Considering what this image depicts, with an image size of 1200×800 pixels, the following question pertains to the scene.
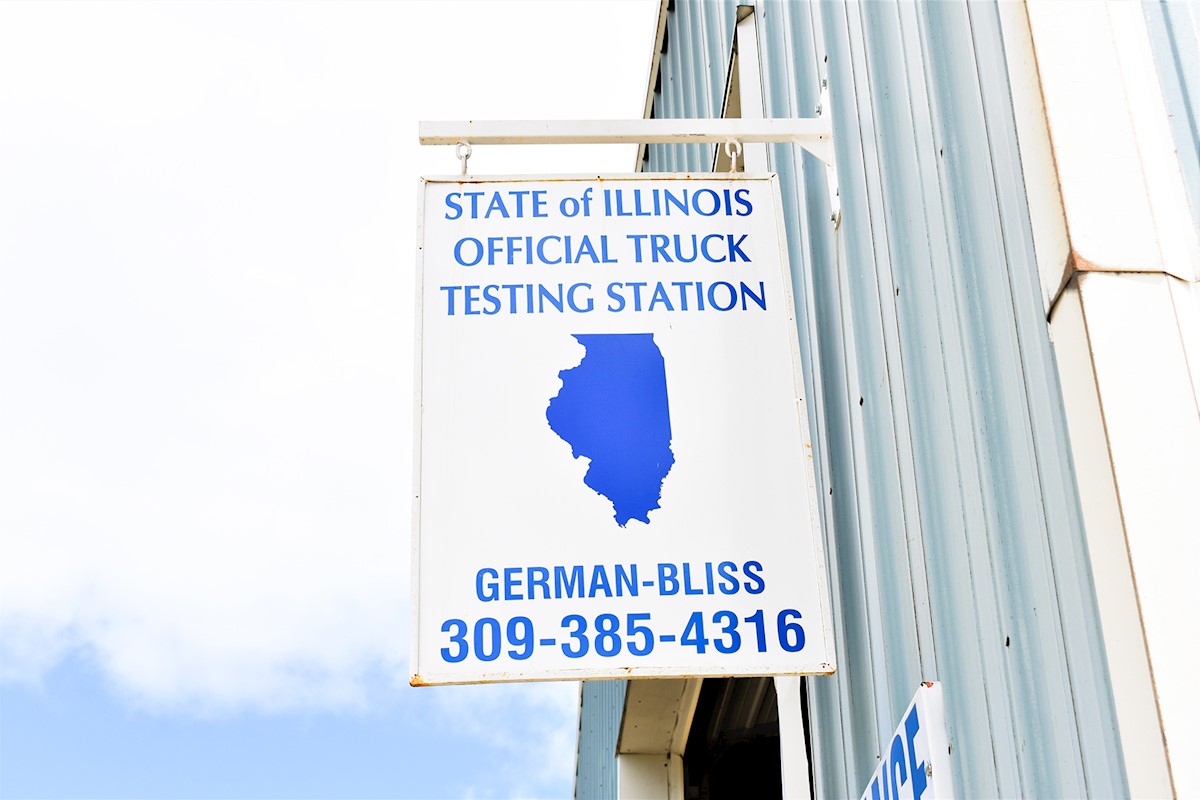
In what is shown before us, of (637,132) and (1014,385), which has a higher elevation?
(637,132)

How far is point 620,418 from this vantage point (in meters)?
2.73

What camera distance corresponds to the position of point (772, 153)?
3.90 m

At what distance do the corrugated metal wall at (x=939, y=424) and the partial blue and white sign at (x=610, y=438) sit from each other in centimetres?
19

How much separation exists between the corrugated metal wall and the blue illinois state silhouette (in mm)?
435

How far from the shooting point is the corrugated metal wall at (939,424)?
184 centimetres

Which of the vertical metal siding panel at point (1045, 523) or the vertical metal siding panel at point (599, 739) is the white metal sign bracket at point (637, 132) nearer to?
the vertical metal siding panel at point (1045, 523)

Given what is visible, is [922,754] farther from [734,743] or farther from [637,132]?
[734,743]

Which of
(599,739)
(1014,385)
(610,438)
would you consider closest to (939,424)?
(1014,385)

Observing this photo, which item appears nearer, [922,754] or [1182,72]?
[1182,72]

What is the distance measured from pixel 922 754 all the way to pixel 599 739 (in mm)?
6830

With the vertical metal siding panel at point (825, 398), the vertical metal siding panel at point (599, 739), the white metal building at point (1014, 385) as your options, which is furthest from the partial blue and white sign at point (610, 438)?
the vertical metal siding panel at point (599, 739)

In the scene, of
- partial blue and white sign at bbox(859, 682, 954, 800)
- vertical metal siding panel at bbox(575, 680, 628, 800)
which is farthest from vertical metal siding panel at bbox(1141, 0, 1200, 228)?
vertical metal siding panel at bbox(575, 680, 628, 800)

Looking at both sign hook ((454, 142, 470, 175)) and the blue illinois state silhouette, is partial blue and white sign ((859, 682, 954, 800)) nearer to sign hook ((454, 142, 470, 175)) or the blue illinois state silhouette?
the blue illinois state silhouette

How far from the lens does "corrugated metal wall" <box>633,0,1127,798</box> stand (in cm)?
184
